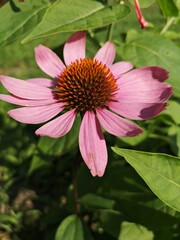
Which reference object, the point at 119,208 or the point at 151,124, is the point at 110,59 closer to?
the point at 151,124

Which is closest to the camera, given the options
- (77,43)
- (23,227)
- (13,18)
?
(13,18)

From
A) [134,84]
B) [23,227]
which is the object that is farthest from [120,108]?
[23,227]

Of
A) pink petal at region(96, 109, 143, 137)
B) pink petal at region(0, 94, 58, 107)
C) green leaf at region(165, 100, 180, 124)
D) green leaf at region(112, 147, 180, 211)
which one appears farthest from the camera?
green leaf at region(165, 100, 180, 124)

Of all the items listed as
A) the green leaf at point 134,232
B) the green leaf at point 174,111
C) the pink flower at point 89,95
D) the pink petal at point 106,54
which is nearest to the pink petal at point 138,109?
the pink flower at point 89,95

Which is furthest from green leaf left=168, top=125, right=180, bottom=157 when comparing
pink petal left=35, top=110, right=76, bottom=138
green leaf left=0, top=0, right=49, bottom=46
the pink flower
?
green leaf left=0, top=0, right=49, bottom=46

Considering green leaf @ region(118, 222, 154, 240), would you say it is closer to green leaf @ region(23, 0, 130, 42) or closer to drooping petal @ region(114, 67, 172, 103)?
drooping petal @ region(114, 67, 172, 103)

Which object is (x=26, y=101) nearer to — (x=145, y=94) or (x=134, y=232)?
(x=145, y=94)
